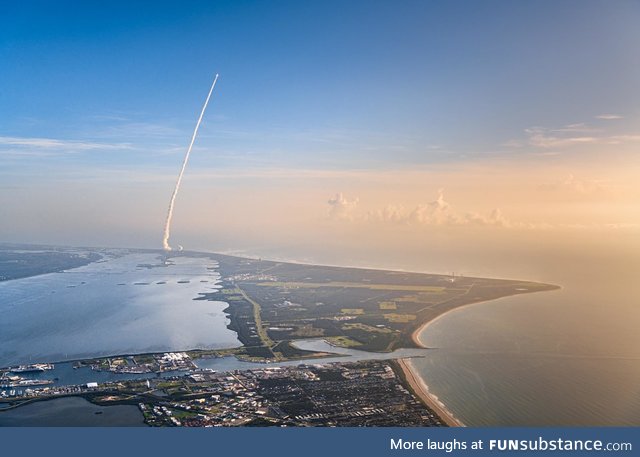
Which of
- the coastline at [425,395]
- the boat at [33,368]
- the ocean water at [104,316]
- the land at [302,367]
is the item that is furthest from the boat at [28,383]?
the coastline at [425,395]

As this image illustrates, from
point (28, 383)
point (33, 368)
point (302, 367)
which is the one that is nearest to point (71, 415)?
point (28, 383)

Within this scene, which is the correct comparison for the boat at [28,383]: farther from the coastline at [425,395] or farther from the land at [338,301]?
the coastline at [425,395]

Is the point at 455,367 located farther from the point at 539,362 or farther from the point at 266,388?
the point at 266,388

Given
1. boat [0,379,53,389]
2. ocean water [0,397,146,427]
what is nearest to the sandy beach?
ocean water [0,397,146,427]

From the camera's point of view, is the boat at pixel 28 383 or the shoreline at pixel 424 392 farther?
the boat at pixel 28 383

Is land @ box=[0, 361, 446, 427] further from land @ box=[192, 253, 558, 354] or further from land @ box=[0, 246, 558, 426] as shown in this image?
land @ box=[192, 253, 558, 354]

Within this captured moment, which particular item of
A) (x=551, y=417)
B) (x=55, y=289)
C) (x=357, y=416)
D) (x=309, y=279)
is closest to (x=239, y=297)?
(x=309, y=279)
